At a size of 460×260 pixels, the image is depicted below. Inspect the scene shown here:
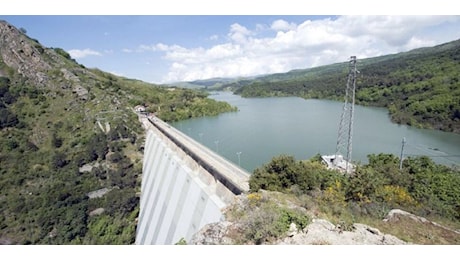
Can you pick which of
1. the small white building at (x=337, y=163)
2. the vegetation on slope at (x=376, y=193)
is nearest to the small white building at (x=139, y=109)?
the small white building at (x=337, y=163)

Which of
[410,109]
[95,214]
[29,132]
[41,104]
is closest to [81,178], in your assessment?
[95,214]

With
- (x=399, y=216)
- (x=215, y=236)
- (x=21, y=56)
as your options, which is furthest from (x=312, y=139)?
(x=21, y=56)

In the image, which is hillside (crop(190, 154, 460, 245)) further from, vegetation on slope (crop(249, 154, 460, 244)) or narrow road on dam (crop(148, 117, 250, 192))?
narrow road on dam (crop(148, 117, 250, 192))

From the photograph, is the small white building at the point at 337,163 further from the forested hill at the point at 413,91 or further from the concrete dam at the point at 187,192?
the concrete dam at the point at 187,192

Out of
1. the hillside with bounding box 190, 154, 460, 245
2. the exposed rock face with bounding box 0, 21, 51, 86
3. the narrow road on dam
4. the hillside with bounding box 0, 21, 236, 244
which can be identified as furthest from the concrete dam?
the exposed rock face with bounding box 0, 21, 51, 86

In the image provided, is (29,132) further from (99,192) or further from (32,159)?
(99,192)
